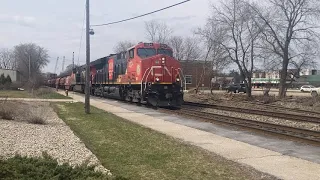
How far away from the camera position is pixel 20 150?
329 inches

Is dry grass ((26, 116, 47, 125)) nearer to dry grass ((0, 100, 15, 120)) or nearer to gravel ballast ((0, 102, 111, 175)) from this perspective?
gravel ballast ((0, 102, 111, 175))

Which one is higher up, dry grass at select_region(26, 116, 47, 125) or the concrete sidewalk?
dry grass at select_region(26, 116, 47, 125)

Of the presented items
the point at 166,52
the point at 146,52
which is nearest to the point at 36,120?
the point at 146,52

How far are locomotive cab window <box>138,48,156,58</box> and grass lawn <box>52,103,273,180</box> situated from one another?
475 inches

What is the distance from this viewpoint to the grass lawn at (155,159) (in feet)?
22.8

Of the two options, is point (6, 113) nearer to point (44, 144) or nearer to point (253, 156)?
point (44, 144)

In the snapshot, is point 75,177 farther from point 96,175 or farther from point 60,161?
point 60,161

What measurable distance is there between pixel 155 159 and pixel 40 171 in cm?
296

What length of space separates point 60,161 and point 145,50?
1696 centimetres

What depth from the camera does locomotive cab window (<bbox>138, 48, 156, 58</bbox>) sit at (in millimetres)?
23641

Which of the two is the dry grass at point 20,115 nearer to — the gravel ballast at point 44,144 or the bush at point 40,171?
the gravel ballast at point 44,144

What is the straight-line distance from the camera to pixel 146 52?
23.8 meters

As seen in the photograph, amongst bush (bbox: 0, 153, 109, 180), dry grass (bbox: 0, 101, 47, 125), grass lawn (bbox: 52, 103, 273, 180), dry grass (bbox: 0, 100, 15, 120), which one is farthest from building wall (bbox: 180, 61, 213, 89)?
bush (bbox: 0, 153, 109, 180)

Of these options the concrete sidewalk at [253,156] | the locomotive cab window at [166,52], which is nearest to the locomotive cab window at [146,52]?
the locomotive cab window at [166,52]
